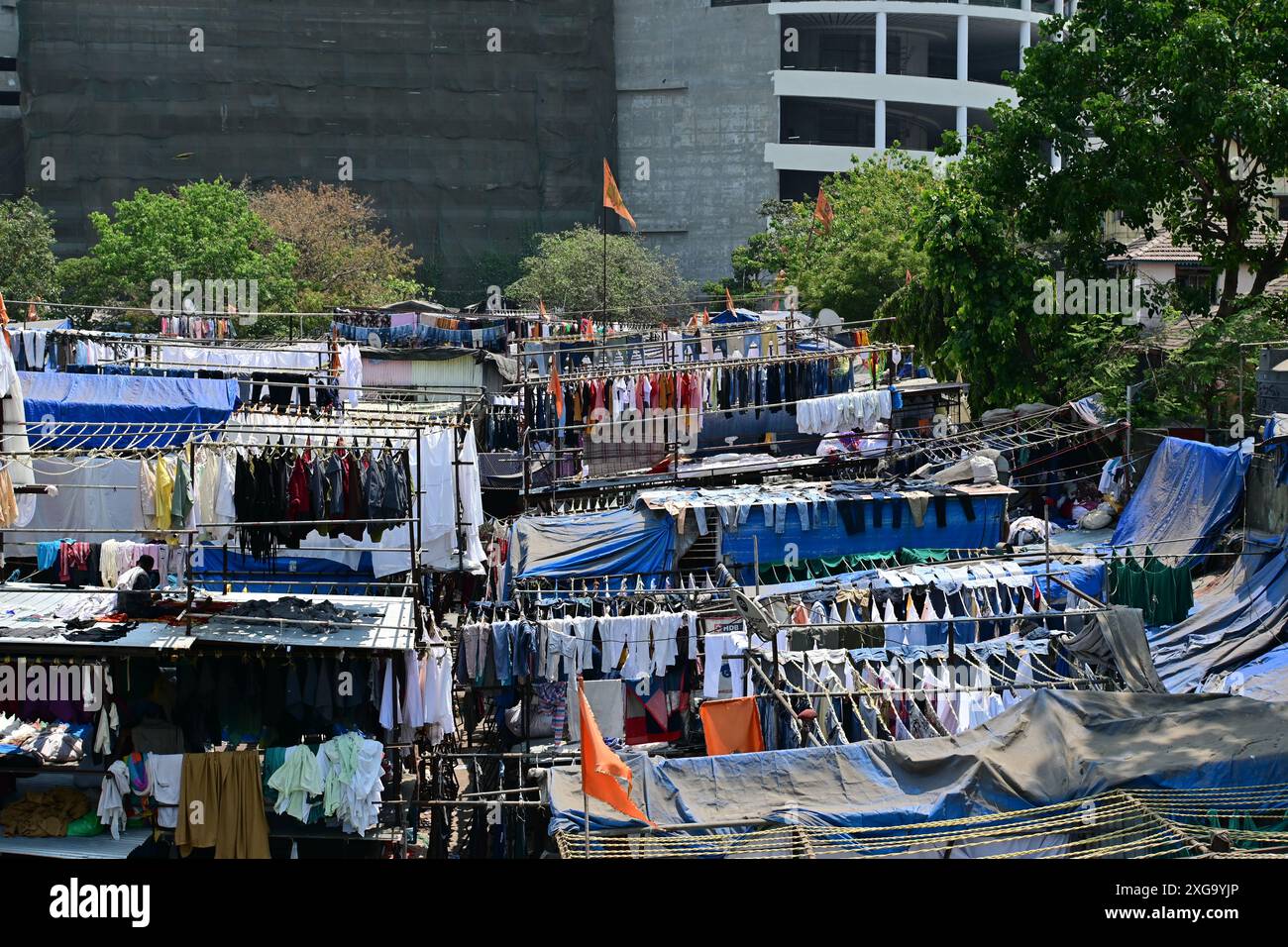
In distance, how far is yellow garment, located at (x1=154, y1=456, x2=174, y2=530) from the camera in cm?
1445

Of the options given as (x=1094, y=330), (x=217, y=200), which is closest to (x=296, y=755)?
(x=1094, y=330)

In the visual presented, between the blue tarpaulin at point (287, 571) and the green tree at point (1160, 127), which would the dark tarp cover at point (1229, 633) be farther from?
the blue tarpaulin at point (287, 571)

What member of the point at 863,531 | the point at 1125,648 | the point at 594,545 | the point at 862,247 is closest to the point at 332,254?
the point at 862,247

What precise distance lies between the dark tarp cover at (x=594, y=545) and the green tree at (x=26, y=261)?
3306 centimetres

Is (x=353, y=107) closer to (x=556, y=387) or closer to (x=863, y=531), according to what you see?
(x=556, y=387)

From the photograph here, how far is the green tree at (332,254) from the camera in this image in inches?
1873

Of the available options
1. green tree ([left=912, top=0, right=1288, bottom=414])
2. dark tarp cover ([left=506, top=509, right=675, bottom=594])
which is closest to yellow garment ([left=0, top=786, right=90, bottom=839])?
dark tarp cover ([left=506, top=509, right=675, bottom=594])

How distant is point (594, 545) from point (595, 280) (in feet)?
106

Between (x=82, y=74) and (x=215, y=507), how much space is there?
55.4 m

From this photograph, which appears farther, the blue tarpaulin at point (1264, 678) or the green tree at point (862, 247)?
the green tree at point (862, 247)

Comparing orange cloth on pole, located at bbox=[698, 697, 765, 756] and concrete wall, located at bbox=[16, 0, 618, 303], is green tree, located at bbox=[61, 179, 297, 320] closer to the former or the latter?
concrete wall, located at bbox=[16, 0, 618, 303]

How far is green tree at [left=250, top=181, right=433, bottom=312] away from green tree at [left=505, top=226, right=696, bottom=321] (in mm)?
4908

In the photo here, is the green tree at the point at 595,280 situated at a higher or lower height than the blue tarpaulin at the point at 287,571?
higher

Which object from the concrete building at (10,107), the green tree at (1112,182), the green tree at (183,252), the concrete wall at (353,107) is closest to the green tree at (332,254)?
the green tree at (183,252)
